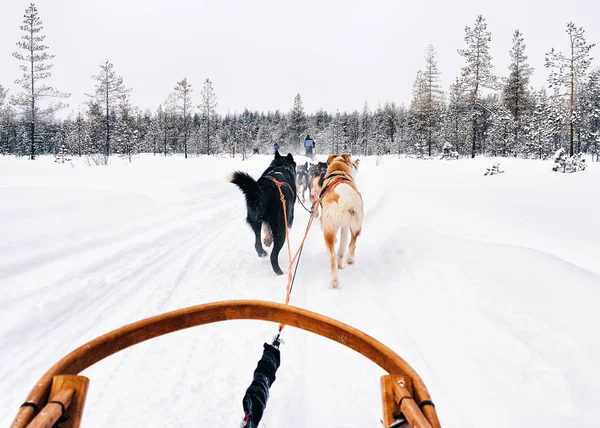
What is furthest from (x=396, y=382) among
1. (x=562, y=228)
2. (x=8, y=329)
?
(x=562, y=228)

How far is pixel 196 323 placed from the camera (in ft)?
4.74

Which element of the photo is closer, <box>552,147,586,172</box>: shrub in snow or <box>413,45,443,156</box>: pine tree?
<box>552,147,586,172</box>: shrub in snow

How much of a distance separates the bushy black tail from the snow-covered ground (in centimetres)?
88

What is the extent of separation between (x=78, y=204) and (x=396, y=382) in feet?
20.2

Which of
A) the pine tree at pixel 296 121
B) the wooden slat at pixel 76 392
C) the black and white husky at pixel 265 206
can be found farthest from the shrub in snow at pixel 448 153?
the pine tree at pixel 296 121

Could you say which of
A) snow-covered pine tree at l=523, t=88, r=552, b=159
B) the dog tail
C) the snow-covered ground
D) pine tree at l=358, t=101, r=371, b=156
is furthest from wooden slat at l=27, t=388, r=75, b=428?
pine tree at l=358, t=101, r=371, b=156

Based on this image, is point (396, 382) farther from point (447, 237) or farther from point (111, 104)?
point (111, 104)

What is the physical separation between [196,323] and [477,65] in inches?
1337

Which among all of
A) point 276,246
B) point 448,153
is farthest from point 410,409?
point 448,153

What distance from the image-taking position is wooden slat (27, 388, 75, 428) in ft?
2.26

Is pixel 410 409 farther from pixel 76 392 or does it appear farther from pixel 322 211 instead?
pixel 322 211

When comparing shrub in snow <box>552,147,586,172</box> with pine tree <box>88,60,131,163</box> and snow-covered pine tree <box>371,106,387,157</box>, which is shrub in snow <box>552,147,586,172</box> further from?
snow-covered pine tree <box>371,106,387,157</box>

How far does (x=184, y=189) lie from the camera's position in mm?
8688

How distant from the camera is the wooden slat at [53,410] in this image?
2.26 ft
